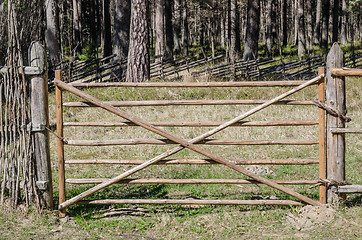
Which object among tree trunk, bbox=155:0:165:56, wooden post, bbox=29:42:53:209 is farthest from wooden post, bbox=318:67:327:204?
tree trunk, bbox=155:0:165:56

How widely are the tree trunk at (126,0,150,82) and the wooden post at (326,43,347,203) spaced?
9.07 m

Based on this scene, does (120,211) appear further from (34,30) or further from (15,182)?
(34,30)

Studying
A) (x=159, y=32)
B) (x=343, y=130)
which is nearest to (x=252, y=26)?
(x=159, y=32)

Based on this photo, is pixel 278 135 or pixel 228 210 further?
pixel 278 135

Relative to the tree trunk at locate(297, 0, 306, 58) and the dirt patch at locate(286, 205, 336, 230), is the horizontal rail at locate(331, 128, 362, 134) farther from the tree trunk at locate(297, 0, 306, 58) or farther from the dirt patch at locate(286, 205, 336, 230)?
the tree trunk at locate(297, 0, 306, 58)

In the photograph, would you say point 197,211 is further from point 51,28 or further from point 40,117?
point 51,28

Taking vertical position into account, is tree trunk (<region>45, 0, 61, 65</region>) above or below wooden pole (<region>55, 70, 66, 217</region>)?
above

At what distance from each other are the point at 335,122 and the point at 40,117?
12.0ft

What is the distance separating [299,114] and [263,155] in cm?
300

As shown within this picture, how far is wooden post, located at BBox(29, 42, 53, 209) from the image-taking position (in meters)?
4.89

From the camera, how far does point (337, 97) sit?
493cm

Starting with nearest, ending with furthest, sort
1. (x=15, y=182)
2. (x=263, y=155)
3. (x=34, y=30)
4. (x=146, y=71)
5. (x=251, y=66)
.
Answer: (x=15, y=182), (x=34, y=30), (x=263, y=155), (x=146, y=71), (x=251, y=66)

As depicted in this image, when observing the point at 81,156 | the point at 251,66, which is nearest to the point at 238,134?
the point at 81,156

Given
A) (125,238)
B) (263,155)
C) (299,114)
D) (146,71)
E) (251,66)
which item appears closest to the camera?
(125,238)
